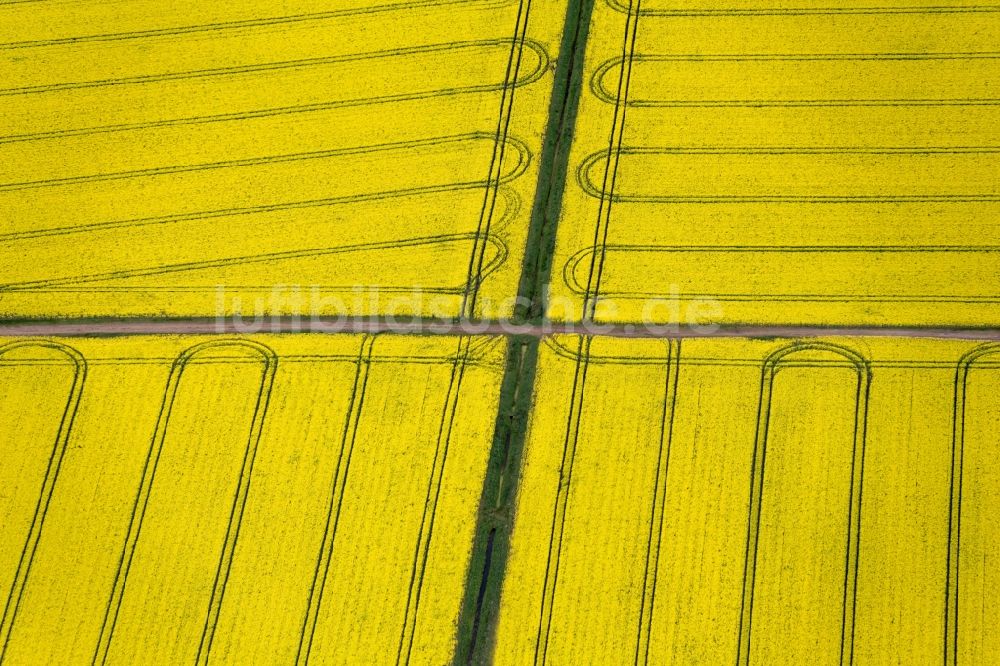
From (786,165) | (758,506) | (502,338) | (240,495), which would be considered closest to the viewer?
(758,506)

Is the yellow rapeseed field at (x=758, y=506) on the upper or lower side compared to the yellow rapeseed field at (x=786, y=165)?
lower

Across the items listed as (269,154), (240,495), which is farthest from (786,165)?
(240,495)

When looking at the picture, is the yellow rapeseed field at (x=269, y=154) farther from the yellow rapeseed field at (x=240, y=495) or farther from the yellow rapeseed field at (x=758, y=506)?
the yellow rapeseed field at (x=758, y=506)

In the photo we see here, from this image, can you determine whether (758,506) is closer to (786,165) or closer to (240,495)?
(786,165)

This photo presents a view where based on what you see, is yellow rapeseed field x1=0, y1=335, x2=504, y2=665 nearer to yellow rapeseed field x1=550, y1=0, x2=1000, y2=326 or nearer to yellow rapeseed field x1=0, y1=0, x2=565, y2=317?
yellow rapeseed field x1=0, y1=0, x2=565, y2=317

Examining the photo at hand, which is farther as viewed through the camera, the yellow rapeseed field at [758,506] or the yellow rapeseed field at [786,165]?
the yellow rapeseed field at [786,165]

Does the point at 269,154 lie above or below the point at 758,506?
above

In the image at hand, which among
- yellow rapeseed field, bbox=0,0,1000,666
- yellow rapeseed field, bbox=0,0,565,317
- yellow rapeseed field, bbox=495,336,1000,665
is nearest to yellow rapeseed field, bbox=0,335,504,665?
yellow rapeseed field, bbox=0,0,1000,666

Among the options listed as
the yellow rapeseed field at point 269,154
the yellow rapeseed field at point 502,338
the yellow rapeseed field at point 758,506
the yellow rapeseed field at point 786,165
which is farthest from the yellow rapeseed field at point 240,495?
the yellow rapeseed field at point 786,165

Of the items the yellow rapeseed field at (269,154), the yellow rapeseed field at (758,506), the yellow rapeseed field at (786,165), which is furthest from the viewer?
the yellow rapeseed field at (269,154)

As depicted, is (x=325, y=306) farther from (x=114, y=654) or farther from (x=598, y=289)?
(x=114, y=654)

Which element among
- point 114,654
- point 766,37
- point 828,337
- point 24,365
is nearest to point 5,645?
point 114,654
